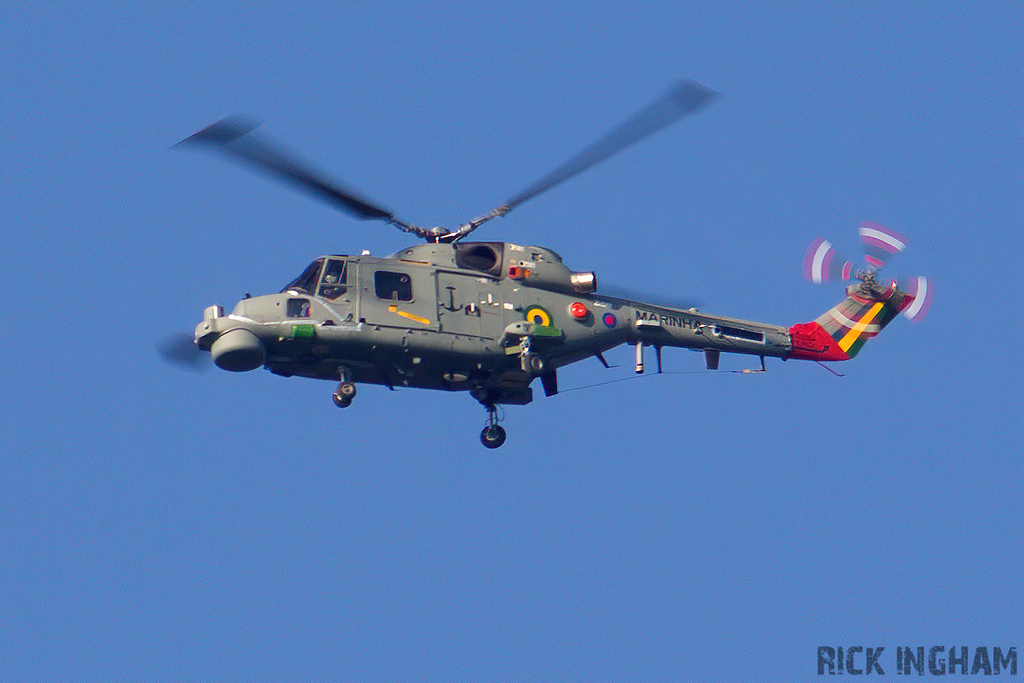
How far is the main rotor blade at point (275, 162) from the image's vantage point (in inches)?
958

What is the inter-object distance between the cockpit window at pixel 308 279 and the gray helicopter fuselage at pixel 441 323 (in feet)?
0.08

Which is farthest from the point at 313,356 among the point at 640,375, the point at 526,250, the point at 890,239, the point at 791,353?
the point at 890,239

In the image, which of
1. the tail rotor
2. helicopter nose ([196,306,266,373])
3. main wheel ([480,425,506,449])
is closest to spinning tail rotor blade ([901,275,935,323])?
the tail rotor

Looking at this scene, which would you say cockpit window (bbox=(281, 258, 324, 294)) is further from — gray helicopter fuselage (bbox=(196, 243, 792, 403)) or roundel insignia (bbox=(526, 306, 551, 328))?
roundel insignia (bbox=(526, 306, 551, 328))

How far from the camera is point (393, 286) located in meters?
27.4

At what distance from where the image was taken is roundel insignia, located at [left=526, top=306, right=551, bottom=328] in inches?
1117

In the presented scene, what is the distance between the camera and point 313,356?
2662cm

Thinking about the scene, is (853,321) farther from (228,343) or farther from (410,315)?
(228,343)

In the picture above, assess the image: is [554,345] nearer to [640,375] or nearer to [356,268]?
[640,375]

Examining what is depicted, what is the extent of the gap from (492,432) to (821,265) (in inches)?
344

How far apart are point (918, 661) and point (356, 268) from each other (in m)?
14.7

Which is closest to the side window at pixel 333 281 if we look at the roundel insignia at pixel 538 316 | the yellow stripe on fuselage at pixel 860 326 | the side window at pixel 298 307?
the side window at pixel 298 307

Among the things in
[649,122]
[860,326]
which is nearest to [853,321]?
[860,326]

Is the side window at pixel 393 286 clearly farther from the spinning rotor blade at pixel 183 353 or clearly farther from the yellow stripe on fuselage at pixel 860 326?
the yellow stripe on fuselage at pixel 860 326
